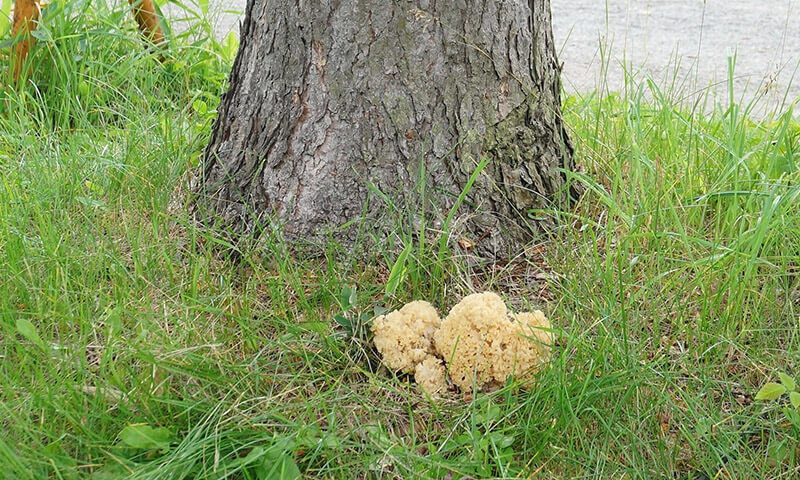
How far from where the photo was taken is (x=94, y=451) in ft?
5.94

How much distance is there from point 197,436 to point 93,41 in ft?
8.37

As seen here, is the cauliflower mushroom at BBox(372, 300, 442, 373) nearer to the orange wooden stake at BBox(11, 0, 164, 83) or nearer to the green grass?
the green grass

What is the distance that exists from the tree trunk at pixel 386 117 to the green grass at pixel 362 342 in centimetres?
17

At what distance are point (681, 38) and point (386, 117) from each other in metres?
4.18

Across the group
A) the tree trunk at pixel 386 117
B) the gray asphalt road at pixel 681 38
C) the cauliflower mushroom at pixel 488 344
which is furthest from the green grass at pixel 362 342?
the gray asphalt road at pixel 681 38

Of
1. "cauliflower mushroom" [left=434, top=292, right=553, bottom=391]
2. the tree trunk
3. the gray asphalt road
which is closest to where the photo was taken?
"cauliflower mushroom" [left=434, top=292, right=553, bottom=391]

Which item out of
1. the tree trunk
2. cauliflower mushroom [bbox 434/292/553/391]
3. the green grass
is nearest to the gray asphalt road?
the tree trunk

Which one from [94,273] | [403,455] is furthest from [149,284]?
[403,455]

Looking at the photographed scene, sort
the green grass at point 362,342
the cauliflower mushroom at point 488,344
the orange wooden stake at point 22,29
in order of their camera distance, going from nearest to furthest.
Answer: the green grass at point 362,342 → the cauliflower mushroom at point 488,344 → the orange wooden stake at point 22,29

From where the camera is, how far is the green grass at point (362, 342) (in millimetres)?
1847

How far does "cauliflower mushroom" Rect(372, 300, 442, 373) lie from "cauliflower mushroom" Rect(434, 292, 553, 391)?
0.17 ft

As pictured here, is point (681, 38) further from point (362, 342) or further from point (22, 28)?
point (362, 342)

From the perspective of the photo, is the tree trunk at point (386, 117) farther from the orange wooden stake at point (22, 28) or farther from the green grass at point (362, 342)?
the orange wooden stake at point (22, 28)

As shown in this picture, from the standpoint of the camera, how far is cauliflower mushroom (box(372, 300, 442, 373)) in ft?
6.81
